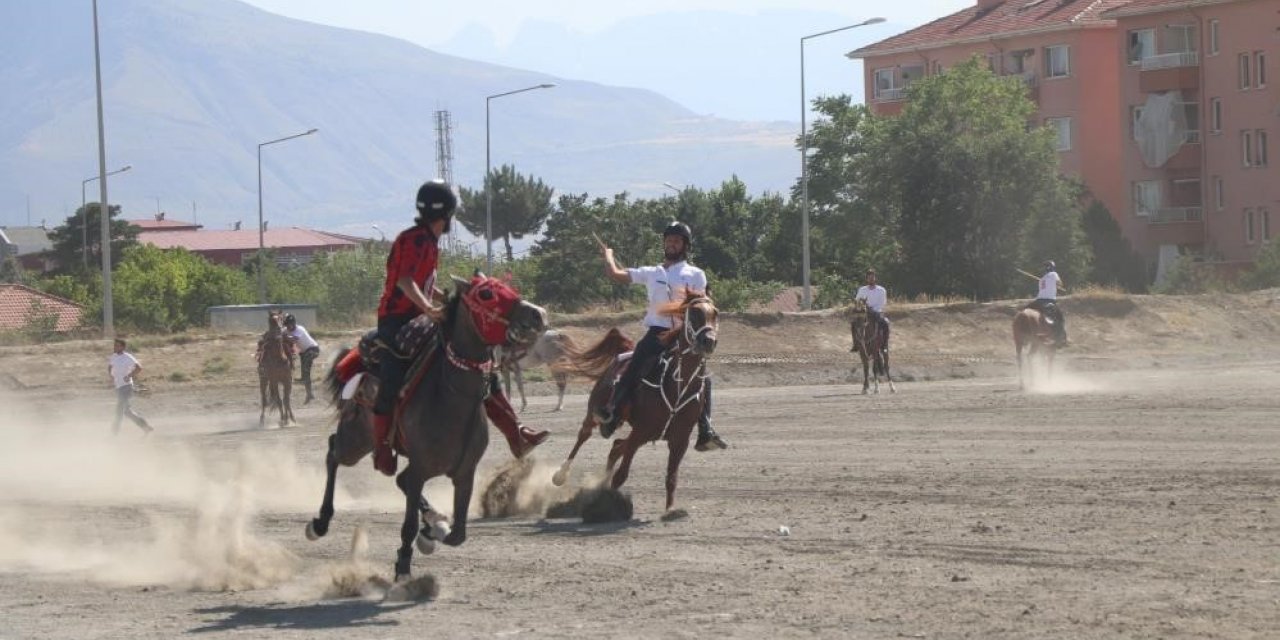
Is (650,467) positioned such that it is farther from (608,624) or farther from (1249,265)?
(1249,265)

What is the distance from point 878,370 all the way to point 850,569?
2487cm

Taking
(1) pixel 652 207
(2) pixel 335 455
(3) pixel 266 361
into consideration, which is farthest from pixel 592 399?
(1) pixel 652 207

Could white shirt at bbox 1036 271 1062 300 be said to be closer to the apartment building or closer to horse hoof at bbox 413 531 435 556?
horse hoof at bbox 413 531 435 556

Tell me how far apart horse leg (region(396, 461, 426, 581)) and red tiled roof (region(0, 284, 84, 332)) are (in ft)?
184

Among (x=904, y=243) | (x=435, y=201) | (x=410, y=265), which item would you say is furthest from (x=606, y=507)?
(x=904, y=243)

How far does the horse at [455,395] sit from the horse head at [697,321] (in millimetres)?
3239

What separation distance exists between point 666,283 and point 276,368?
65.7 feet

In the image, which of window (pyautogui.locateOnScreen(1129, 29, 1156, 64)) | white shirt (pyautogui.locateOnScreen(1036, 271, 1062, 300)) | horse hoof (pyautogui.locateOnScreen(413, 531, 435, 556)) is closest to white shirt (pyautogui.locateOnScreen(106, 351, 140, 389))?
white shirt (pyautogui.locateOnScreen(1036, 271, 1062, 300))

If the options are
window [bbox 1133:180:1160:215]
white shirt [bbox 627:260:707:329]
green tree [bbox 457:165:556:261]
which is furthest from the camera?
green tree [bbox 457:165:556:261]

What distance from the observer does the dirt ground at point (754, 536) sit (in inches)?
462

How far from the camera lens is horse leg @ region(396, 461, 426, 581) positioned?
13.1 meters

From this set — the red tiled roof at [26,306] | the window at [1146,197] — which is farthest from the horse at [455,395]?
the window at [1146,197]

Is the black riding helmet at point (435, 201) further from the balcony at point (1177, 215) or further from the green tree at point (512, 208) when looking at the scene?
the green tree at point (512, 208)

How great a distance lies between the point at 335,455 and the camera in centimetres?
A: 1429
